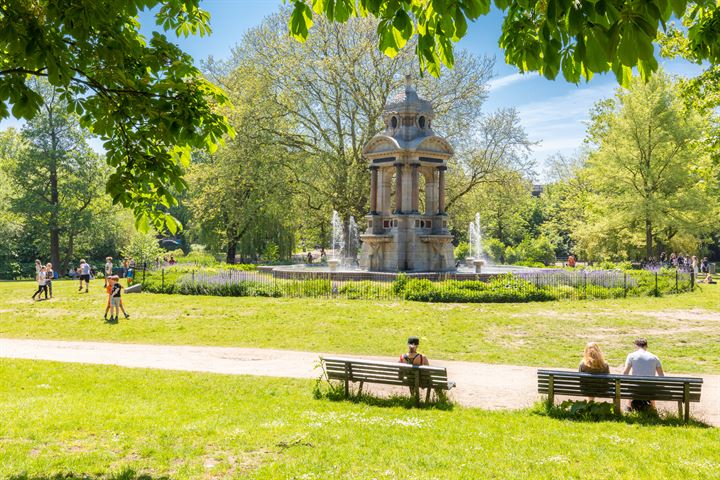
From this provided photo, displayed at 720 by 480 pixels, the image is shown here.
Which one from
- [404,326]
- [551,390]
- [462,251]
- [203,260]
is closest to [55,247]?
[203,260]

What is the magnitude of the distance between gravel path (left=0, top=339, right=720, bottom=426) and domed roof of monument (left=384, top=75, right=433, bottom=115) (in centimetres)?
1951

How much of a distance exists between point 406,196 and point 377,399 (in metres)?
21.3

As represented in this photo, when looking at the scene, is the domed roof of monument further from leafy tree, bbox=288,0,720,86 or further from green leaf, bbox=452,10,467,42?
green leaf, bbox=452,10,467,42

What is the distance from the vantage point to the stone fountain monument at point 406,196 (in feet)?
99.2

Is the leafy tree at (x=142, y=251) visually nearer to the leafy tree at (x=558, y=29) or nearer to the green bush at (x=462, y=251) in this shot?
the green bush at (x=462, y=251)

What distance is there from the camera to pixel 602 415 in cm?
871

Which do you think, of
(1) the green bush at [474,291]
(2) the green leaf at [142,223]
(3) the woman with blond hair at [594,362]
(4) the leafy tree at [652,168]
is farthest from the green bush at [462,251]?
(2) the green leaf at [142,223]

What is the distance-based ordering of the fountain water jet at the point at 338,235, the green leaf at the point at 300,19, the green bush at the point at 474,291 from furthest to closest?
1. the fountain water jet at the point at 338,235
2. the green bush at the point at 474,291
3. the green leaf at the point at 300,19

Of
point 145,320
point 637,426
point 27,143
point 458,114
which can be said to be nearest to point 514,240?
point 458,114

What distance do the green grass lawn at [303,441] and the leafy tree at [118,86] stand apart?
8.96ft

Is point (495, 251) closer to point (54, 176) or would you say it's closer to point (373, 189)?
point (373, 189)

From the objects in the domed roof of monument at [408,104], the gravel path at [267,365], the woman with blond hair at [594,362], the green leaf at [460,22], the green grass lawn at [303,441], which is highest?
the domed roof of monument at [408,104]

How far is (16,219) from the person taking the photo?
1890 inches

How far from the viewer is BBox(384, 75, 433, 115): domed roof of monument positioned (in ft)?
101
